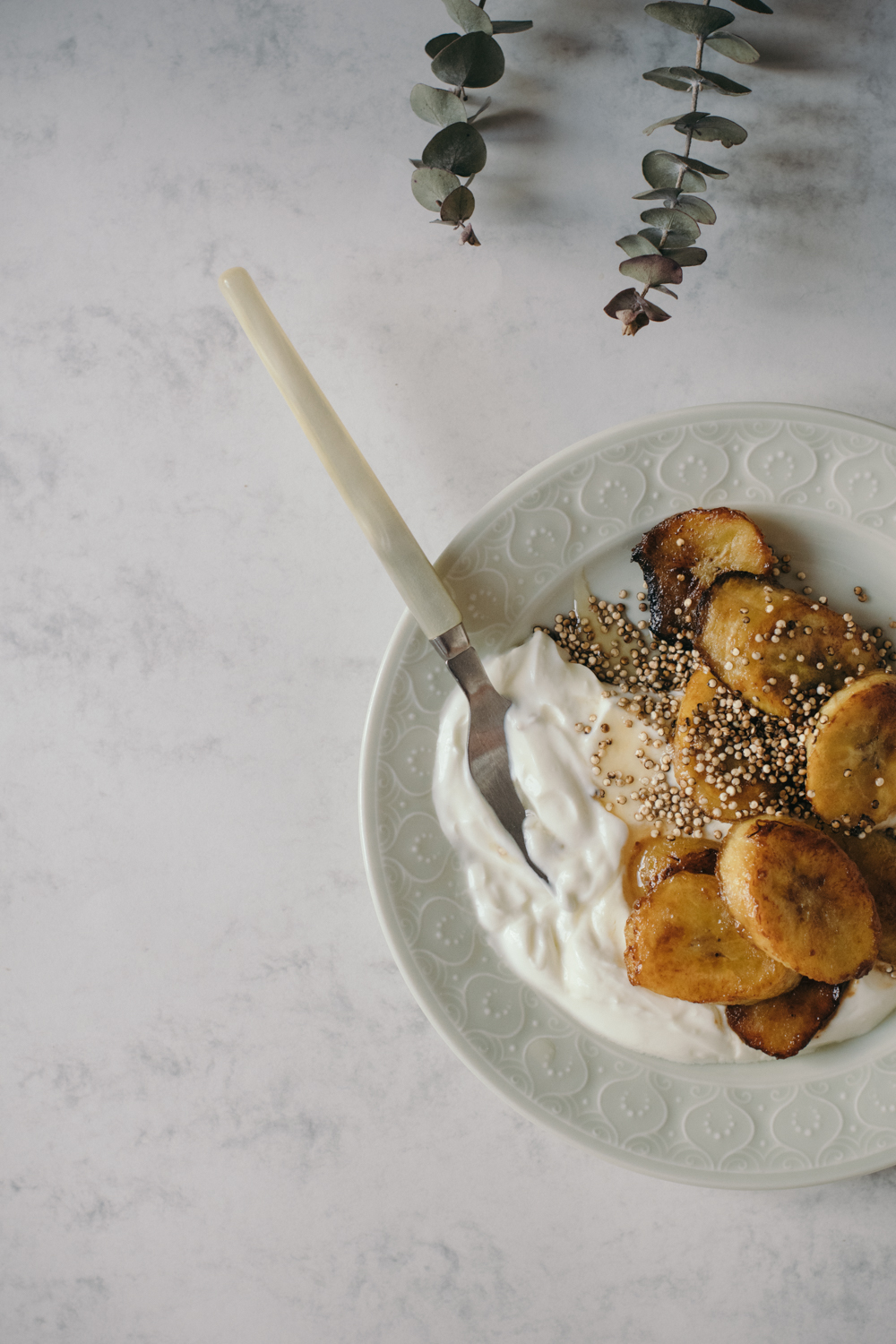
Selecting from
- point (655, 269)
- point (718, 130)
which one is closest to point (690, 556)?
point (655, 269)

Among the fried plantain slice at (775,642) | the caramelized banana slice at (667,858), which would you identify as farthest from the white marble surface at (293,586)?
the caramelized banana slice at (667,858)

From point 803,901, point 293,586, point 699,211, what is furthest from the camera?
point 293,586

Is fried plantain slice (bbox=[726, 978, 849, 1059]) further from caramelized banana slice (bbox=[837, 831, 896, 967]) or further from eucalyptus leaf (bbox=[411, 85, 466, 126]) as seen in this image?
eucalyptus leaf (bbox=[411, 85, 466, 126])

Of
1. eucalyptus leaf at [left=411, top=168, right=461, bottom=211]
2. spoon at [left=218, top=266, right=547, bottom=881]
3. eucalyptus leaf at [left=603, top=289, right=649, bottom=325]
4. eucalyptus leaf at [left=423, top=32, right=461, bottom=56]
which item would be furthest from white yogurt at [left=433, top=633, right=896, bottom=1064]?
eucalyptus leaf at [left=423, top=32, right=461, bottom=56]

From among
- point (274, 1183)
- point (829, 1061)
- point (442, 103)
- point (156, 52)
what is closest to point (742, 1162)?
point (829, 1061)

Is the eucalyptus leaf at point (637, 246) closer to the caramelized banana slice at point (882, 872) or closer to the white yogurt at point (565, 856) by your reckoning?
the white yogurt at point (565, 856)

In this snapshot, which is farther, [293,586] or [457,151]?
[293,586]

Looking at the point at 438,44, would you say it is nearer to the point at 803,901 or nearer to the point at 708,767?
the point at 708,767
